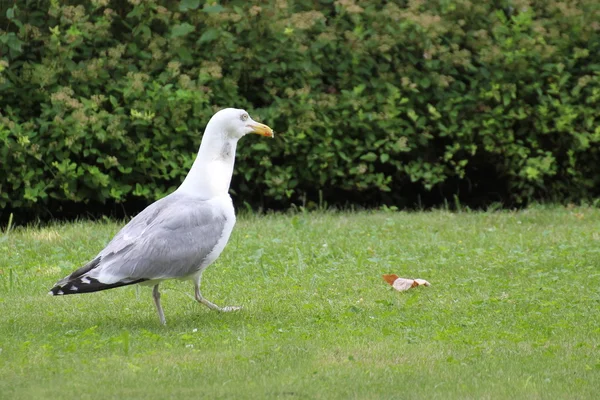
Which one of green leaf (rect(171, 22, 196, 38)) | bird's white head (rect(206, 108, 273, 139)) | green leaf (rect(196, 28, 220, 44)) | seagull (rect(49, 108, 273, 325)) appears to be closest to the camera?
seagull (rect(49, 108, 273, 325))

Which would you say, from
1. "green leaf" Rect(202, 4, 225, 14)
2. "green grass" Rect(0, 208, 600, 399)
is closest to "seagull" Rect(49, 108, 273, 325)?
"green grass" Rect(0, 208, 600, 399)

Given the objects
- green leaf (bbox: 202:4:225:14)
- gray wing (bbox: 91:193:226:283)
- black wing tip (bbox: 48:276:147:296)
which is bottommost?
black wing tip (bbox: 48:276:147:296)

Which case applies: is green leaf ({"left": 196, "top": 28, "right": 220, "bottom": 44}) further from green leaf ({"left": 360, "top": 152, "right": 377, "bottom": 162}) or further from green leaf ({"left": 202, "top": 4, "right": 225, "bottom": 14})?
green leaf ({"left": 360, "top": 152, "right": 377, "bottom": 162})

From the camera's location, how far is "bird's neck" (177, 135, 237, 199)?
6465mm

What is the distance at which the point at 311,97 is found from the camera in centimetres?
1070

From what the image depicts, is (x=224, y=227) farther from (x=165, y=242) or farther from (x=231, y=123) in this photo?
(x=231, y=123)

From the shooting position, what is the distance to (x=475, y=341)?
574 cm

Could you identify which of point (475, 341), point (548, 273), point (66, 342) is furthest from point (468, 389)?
point (548, 273)

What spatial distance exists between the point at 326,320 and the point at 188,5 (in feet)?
15.7

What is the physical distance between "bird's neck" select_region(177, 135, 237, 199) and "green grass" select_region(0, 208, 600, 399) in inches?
29.6

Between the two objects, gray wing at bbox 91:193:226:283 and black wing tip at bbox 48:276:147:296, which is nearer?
→ black wing tip at bbox 48:276:147:296

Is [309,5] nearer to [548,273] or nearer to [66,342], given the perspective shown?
[548,273]

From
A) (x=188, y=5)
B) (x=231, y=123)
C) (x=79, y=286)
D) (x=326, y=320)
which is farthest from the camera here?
(x=188, y=5)

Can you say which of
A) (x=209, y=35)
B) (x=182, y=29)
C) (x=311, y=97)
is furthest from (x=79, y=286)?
(x=311, y=97)
